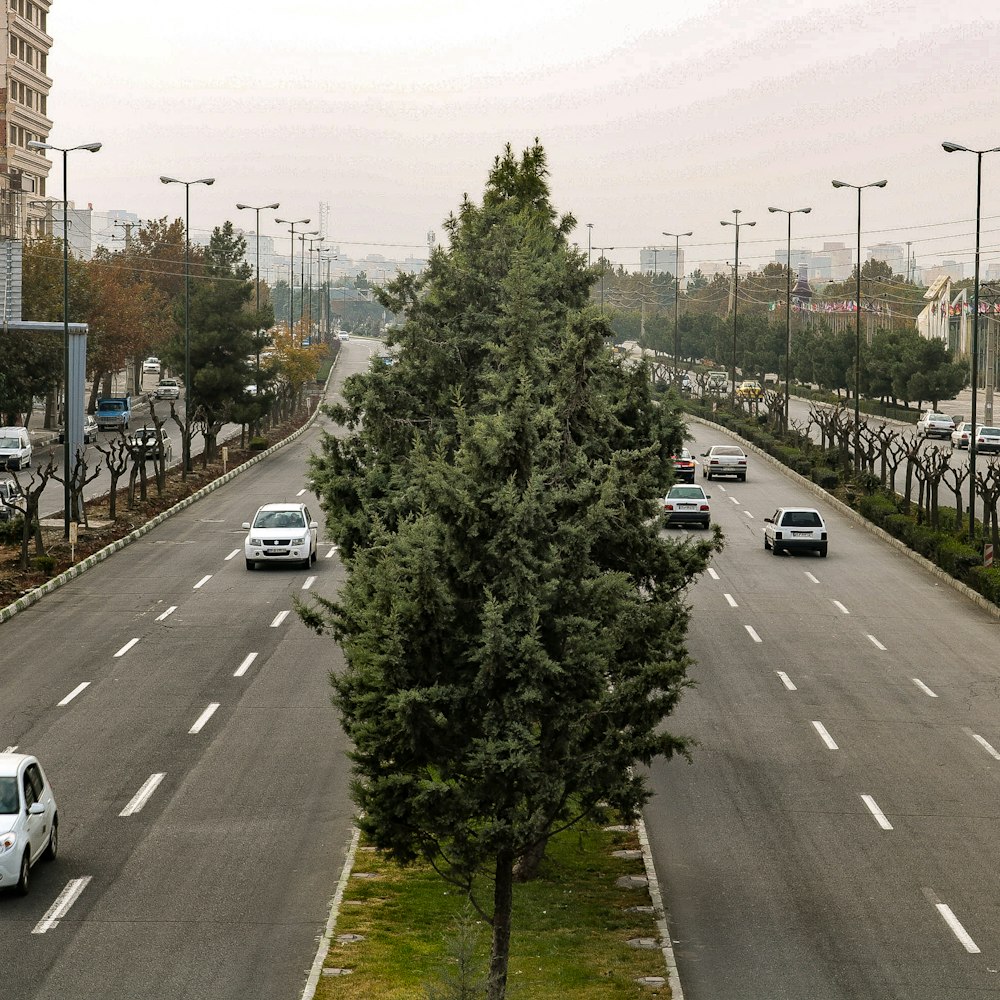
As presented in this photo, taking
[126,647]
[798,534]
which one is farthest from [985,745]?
[798,534]

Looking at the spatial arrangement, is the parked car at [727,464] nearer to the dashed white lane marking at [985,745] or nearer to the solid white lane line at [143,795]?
the dashed white lane marking at [985,745]

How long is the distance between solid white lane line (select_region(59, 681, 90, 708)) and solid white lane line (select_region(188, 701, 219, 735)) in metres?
2.38

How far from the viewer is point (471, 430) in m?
14.5

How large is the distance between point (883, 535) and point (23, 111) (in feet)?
266

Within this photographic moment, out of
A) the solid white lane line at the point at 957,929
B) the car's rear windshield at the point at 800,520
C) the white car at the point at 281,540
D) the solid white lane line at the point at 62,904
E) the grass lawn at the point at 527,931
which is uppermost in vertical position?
the car's rear windshield at the point at 800,520

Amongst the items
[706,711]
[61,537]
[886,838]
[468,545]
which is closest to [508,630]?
[468,545]

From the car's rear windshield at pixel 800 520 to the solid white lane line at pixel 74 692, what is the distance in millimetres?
23690

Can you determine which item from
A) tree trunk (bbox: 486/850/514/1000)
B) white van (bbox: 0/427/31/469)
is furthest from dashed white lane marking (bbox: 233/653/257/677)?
white van (bbox: 0/427/31/469)

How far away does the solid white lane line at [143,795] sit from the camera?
816 inches

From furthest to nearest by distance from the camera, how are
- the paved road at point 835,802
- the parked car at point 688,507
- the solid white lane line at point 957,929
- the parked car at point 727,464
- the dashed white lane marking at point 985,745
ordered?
the parked car at point 727,464
the parked car at point 688,507
the dashed white lane marking at point 985,745
the solid white lane line at point 957,929
the paved road at point 835,802

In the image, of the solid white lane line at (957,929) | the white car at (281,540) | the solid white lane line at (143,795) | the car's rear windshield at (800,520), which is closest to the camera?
the solid white lane line at (957,929)

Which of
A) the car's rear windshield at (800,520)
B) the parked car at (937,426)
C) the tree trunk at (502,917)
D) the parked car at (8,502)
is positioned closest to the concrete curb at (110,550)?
the parked car at (8,502)

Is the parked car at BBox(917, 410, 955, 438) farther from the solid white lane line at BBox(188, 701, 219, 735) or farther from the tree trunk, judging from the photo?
the tree trunk

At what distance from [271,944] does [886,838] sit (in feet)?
26.7
